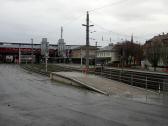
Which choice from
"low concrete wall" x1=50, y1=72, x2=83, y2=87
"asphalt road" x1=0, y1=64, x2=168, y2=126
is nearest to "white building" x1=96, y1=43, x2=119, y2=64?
"low concrete wall" x1=50, y1=72, x2=83, y2=87

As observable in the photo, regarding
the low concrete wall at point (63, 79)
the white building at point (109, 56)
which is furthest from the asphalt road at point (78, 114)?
the white building at point (109, 56)

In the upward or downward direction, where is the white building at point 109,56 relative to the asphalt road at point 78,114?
upward

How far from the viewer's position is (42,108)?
14.8 meters

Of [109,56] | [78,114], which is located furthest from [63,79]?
[109,56]

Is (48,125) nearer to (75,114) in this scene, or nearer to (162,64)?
(75,114)

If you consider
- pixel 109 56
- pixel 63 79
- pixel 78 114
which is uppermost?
pixel 109 56

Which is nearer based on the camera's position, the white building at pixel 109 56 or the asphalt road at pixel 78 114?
the asphalt road at pixel 78 114

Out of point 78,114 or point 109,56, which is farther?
point 109,56

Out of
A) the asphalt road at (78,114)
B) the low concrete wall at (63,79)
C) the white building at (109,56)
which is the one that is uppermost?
the white building at (109,56)

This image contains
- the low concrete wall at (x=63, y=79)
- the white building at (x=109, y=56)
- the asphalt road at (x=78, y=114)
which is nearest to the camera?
the asphalt road at (x=78, y=114)

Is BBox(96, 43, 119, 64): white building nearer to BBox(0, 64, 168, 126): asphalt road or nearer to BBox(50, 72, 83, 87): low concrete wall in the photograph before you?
BBox(50, 72, 83, 87): low concrete wall

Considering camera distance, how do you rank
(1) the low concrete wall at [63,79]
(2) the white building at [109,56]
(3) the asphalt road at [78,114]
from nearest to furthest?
(3) the asphalt road at [78,114], (1) the low concrete wall at [63,79], (2) the white building at [109,56]

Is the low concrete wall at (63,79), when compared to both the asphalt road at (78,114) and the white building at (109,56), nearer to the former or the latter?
the asphalt road at (78,114)

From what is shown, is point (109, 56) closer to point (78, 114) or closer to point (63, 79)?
point (63, 79)
